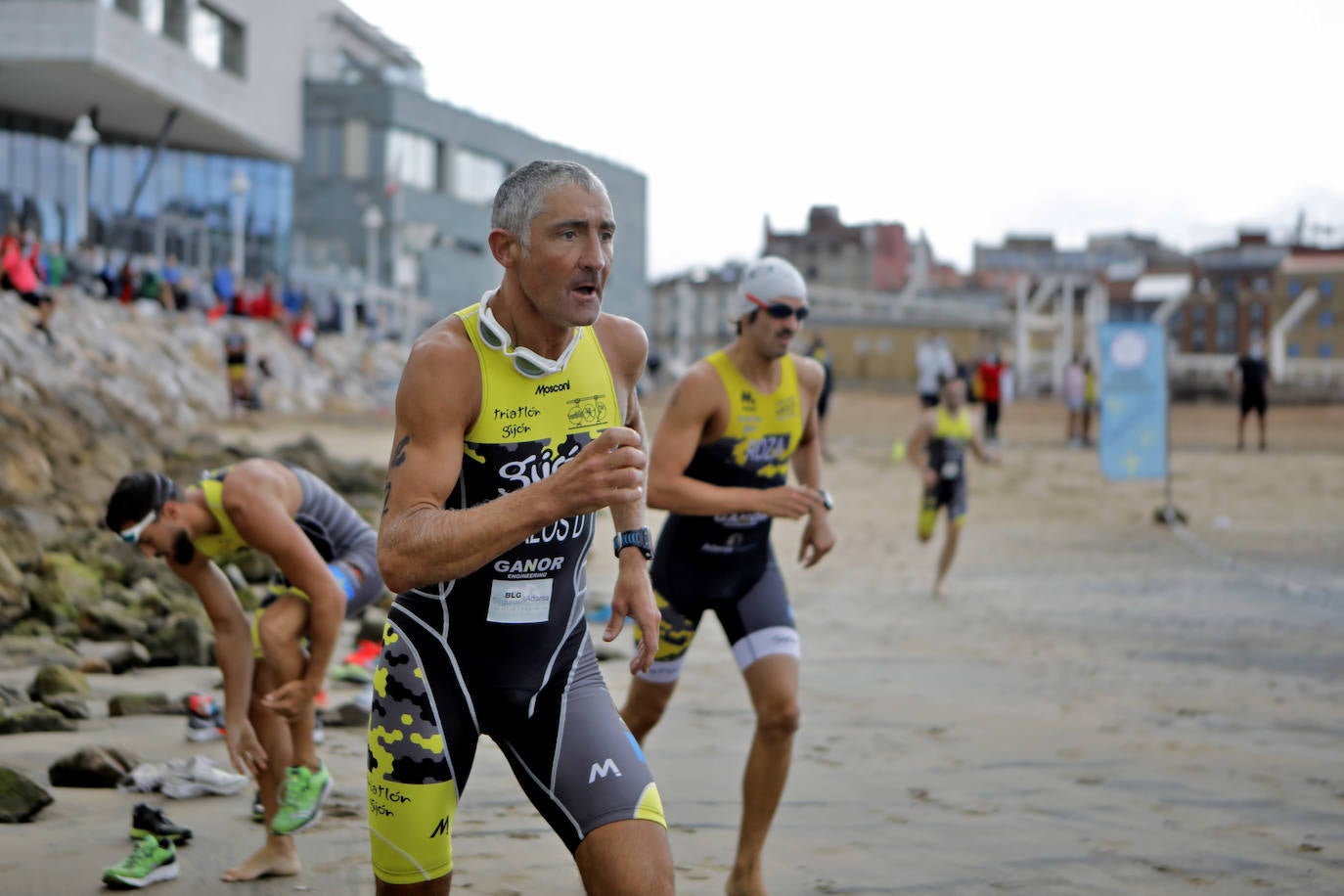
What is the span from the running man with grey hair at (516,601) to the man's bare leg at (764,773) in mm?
1588

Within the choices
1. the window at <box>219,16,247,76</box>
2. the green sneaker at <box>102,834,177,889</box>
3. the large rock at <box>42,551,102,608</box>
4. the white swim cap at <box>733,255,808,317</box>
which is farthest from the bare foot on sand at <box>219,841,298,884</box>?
the window at <box>219,16,247,76</box>

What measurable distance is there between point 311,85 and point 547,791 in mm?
51997

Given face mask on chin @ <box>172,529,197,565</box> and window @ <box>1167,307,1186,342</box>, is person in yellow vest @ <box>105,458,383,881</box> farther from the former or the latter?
window @ <box>1167,307,1186,342</box>

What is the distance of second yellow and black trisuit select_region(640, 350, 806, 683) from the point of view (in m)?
5.20

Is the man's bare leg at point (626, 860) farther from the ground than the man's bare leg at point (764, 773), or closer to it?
farther from the ground

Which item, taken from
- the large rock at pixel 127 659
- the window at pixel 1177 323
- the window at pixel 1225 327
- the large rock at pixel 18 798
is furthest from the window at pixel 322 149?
the window at pixel 1177 323

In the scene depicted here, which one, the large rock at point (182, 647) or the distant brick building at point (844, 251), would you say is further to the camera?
the distant brick building at point (844, 251)

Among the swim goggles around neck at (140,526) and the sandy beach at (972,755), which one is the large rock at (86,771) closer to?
the sandy beach at (972,755)

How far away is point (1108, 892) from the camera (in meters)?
4.93

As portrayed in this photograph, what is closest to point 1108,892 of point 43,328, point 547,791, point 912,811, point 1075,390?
point 912,811

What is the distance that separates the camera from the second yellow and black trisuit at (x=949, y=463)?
12547 mm

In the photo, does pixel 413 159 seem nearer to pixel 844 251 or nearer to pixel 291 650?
pixel 844 251

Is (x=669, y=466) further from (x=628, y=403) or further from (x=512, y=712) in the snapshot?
(x=512, y=712)

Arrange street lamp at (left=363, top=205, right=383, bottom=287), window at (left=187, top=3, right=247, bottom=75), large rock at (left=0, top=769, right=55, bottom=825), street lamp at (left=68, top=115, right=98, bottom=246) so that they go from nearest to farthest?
large rock at (left=0, top=769, right=55, bottom=825)
street lamp at (left=68, top=115, right=98, bottom=246)
window at (left=187, top=3, right=247, bottom=75)
street lamp at (left=363, top=205, right=383, bottom=287)
